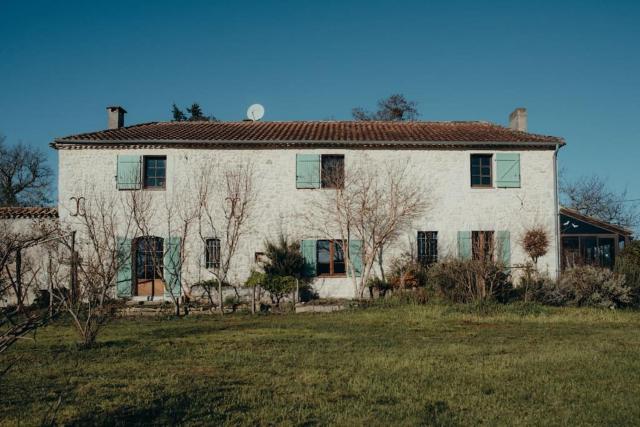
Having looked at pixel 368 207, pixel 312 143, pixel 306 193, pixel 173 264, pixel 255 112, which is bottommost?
pixel 173 264

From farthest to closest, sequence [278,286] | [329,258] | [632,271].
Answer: [329,258]
[278,286]
[632,271]

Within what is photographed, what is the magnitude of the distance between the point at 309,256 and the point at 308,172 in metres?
2.64

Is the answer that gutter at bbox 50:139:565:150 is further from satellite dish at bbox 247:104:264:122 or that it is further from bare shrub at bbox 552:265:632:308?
bare shrub at bbox 552:265:632:308

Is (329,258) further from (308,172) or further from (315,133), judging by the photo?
(315,133)

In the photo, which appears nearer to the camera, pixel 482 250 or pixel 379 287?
pixel 482 250

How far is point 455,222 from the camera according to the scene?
57.5ft

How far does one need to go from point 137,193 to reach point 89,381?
11.3 meters

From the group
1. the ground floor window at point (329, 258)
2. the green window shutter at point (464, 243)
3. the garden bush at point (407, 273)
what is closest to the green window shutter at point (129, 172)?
the ground floor window at point (329, 258)

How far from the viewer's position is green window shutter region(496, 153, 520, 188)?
1762 cm

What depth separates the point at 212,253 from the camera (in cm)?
1723

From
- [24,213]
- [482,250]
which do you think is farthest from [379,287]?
[24,213]

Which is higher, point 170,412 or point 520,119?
point 520,119

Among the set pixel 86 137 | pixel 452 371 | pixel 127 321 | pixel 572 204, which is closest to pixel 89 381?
pixel 452 371

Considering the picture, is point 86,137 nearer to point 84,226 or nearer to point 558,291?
point 84,226
